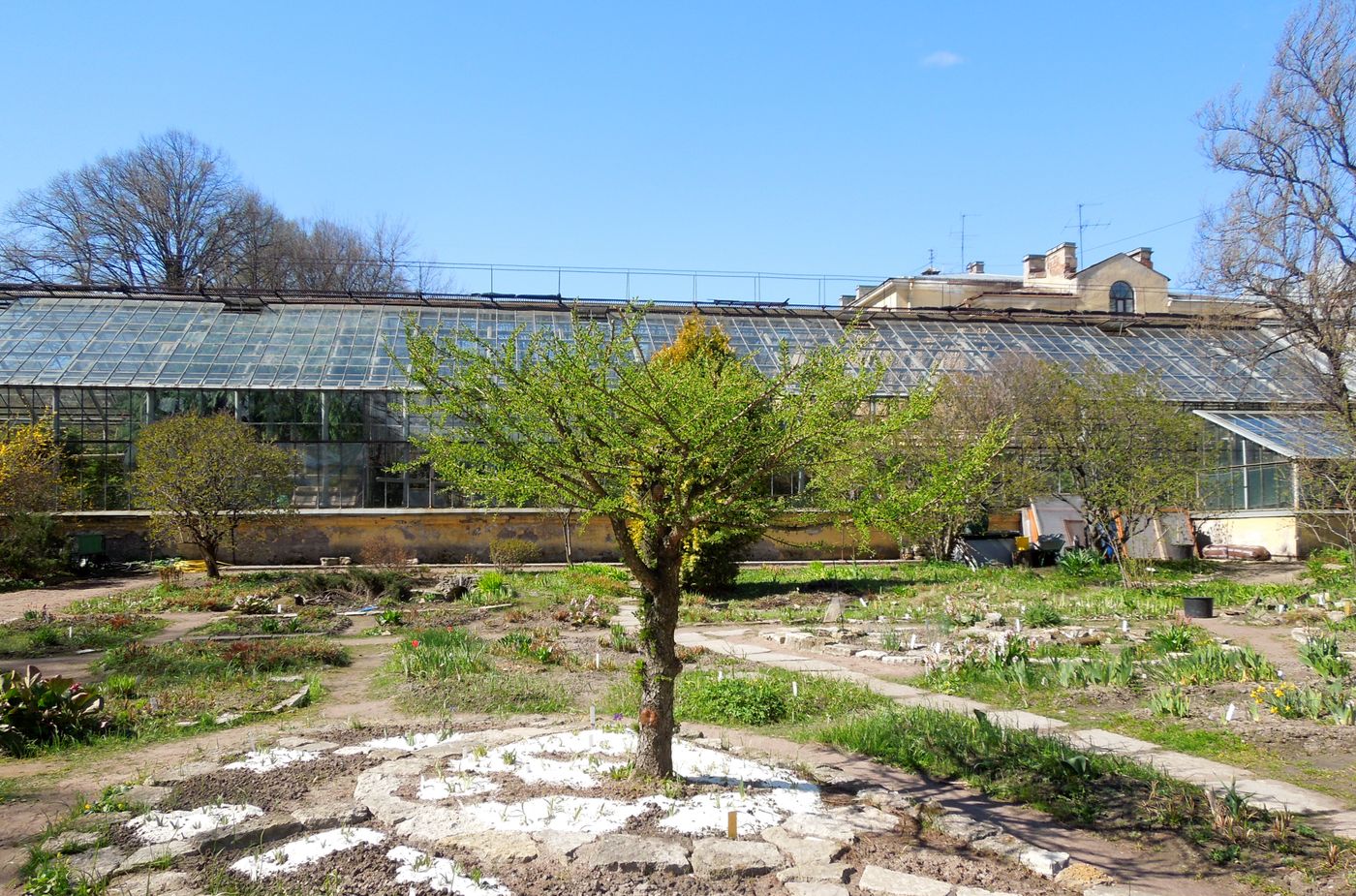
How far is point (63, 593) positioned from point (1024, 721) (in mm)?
18221

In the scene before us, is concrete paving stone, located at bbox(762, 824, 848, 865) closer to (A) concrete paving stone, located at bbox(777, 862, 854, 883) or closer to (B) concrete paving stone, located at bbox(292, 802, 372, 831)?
(A) concrete paving stone, located at bbox(777, 862, 854, 883)

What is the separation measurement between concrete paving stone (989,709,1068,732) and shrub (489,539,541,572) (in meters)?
15.9

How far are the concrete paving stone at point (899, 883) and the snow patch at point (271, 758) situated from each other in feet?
12.2

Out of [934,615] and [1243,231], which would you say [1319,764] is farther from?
[1243,231]

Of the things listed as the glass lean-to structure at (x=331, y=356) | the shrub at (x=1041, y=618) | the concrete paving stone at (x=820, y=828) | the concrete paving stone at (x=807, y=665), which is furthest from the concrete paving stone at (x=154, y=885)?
the glass lean-to structure at (x=331, y=356)

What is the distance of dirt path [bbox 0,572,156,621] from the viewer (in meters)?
16.0

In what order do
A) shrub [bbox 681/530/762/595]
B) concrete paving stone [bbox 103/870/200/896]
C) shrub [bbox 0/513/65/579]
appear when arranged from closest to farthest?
concrete paving stone [bbox 103/870/200/896] < shrub [bbox 681/530/762/595] < shrub [bbox 0/513/65/579]

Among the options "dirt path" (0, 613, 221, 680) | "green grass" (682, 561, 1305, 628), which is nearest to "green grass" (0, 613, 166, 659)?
"dirt path" (0, 613, 221, 680)

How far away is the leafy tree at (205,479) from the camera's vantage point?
18500 millimetres

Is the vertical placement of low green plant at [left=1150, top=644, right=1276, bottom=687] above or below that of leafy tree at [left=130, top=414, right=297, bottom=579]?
below

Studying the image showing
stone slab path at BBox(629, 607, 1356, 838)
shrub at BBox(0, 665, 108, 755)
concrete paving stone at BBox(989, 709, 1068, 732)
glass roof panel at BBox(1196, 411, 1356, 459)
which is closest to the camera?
stone slab path at BBox(629, 607, 1356, 838)

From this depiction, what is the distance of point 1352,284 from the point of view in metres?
19.1

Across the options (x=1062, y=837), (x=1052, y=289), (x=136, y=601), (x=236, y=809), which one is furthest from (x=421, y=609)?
(x=1052, y=289)

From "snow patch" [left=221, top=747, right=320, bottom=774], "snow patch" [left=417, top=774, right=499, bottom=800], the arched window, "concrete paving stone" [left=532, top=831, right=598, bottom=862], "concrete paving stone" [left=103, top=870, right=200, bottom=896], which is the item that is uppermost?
the arched window
